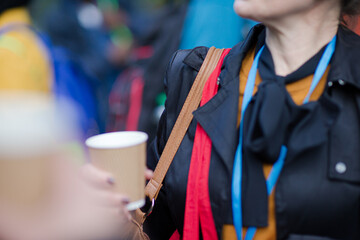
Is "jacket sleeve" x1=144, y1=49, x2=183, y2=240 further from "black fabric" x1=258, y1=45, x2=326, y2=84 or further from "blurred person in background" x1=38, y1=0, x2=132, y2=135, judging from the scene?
"blurred person in background" x1=38, y1=0, x2=132, y2=135

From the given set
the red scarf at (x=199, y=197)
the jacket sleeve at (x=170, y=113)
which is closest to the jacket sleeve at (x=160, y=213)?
the jacket sleeve at (x=170, y=113)

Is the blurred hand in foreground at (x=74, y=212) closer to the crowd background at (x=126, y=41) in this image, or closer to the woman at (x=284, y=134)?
the crowd background at (x=126, y=41)

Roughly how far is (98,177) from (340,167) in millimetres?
802

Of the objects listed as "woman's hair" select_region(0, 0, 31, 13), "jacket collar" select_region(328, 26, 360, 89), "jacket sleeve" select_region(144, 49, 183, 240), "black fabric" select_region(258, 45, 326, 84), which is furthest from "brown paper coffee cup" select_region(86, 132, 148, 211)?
"woman's hair" select_region(0, 0, 31, 13)

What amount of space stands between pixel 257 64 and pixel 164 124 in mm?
479

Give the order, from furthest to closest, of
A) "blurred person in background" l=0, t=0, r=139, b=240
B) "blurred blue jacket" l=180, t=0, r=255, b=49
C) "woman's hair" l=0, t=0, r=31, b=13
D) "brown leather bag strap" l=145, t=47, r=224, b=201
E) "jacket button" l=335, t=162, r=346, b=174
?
"woman's hair" l=0, t=0, r=31, b=13 → "blurred blue jacket" l=180, t=0, r=255, b=49 → "brown leather bag strap" l=145, t=47, r=224, b=201 → "jacket button" l=335, t=162, r=346, b=174 → "blurred person in background" l=0, t=0, r=139, b=240

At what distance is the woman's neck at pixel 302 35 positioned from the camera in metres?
1.59

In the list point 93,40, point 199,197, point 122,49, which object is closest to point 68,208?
point 199,197

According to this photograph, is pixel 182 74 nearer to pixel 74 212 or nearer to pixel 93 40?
pixel 74 212

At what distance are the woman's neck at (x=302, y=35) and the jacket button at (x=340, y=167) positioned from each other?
415mm

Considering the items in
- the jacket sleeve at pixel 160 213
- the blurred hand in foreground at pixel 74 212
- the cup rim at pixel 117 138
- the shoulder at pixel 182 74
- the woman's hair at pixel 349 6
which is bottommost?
the jacket sleeve at pixel 160 213

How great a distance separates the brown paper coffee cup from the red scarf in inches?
10.6

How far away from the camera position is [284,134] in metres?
1.44

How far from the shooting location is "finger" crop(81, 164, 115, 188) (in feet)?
3.67
